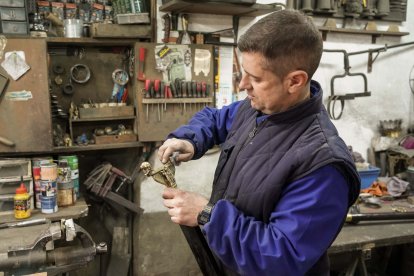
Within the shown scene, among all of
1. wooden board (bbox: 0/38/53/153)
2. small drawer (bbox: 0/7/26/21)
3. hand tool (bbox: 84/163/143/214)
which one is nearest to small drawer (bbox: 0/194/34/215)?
wooden board (bbox: 0/38/53/153)

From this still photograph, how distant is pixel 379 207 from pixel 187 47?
61.8 inches

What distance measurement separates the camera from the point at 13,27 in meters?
2.07

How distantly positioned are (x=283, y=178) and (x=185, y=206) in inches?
10.5

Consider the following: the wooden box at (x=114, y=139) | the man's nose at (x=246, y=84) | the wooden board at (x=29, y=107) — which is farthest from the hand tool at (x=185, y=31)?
the man's nose at (x=246, y=84)

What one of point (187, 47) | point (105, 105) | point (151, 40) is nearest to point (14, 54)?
point (105, 105)

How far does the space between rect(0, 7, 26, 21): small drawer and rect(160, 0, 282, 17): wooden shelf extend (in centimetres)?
77

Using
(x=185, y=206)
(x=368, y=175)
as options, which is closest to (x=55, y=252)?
(x=185, y=206)

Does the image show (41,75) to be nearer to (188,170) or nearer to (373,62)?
(188,170)

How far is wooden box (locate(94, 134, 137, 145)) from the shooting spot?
7.73 ft

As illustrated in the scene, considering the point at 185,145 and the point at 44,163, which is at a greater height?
the point at 185,145

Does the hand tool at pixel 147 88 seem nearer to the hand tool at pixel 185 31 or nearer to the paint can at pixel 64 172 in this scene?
the hand tool at pixel 185 31

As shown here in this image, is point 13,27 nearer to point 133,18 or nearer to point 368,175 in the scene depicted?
point 133,18

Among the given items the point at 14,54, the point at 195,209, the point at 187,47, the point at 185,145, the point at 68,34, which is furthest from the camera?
the point at 187,47

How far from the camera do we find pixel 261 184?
1035 millimetres
